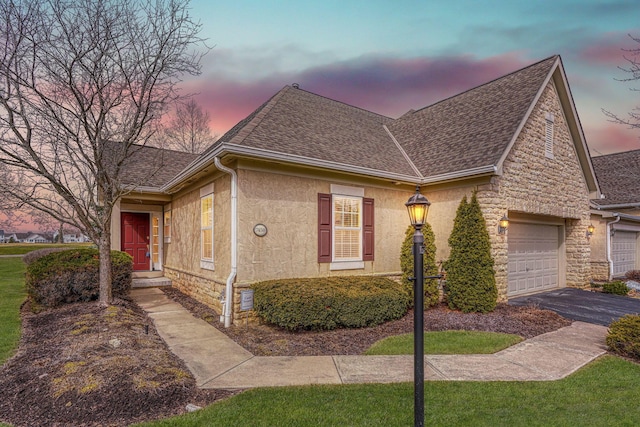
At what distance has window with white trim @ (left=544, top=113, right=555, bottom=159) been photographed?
10.4 m

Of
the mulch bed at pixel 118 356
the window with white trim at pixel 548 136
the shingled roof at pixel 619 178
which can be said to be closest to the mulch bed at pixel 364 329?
the mulch bed at pixel 118 356

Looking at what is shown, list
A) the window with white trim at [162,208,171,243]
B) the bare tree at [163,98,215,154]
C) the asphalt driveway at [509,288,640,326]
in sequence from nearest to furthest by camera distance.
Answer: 1. the asphalt driveway at [509,288,640,326]
2. the window with white trim at [162,208,171,243]
3. the bare tree at [163,98,215,154]

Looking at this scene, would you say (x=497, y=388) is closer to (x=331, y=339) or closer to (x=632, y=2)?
(x=331, y=339)

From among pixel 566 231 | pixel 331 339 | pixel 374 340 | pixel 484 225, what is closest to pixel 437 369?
pixel 374 340

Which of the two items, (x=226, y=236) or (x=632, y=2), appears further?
(x=226, y=236)

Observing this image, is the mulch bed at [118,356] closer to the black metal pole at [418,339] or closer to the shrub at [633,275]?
the black metal pole at [418,339]

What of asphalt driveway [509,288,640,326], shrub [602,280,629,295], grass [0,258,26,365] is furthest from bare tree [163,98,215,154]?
shrub [602,280,629,295]

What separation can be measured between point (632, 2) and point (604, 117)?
2.20 metres

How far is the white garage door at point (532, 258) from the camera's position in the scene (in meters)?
10.3

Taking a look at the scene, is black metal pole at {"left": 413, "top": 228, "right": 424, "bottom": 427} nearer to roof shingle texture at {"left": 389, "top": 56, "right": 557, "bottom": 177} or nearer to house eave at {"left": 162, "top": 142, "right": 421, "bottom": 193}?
house eave at {"left": 162, "top": 142, "right": 421, "bottom": 193}

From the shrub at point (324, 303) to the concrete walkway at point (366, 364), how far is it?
3.22ft

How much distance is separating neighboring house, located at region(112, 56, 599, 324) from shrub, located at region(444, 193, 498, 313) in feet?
1.74

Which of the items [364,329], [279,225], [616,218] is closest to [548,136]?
[616,218]

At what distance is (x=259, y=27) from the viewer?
873 centimetres
